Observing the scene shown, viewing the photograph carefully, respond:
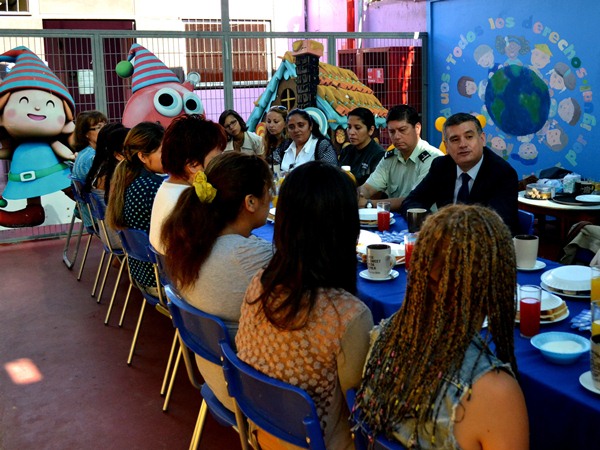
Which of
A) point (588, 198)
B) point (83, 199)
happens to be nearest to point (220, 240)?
point (83, 199)

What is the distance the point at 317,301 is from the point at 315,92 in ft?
20.4

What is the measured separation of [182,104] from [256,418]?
5685 mm

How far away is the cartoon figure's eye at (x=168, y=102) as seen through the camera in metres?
6.95

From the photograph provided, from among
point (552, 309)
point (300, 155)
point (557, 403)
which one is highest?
point (300, 155)

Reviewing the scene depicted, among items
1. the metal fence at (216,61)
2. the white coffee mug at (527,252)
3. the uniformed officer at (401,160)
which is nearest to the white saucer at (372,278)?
the white coffee mug at (527,252)

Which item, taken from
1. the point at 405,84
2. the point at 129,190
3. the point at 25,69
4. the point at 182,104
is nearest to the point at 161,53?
the point at 182,104

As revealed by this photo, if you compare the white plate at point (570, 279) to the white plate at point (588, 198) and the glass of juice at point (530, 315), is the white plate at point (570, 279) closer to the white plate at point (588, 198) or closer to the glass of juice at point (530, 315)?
the glass of juice at point (530, 315)

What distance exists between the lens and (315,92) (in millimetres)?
7672

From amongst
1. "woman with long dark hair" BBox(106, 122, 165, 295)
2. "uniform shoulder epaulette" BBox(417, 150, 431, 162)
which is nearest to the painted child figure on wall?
"woman with long dark hair" BBox(106, 122, 165, 295)

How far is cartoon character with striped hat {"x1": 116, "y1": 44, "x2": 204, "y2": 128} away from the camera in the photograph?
6945 mm

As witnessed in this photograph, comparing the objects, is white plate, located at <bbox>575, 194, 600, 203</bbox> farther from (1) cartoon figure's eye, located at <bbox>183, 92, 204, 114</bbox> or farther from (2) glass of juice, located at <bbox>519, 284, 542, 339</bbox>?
(1) cartoon figure's eye, located at <bbox>183, 92, 204, 114</bbox>

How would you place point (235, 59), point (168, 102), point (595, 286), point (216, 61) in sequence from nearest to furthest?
point (595, 286), point (168, 102), point (216, 61), point (235, 59)

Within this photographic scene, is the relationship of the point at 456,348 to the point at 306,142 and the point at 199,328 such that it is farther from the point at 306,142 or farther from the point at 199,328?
the point at 306,142

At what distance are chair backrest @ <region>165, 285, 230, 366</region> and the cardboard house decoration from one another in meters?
5.15
